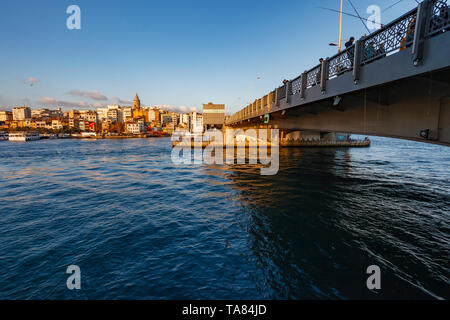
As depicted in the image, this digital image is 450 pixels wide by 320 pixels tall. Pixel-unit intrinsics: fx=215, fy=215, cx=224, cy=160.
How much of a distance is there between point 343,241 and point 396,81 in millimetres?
6658

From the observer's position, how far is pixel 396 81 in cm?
801

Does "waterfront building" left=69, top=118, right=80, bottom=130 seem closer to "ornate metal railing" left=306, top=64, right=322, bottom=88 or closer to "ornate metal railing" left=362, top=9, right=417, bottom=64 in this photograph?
"ornate metal railing" left=306, top=64, right=322, bottom=88

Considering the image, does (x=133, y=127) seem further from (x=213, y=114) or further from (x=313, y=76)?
(x=313, y=76)

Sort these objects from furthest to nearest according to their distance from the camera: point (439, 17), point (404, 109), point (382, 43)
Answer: point (404, 109) → point (382, 43) → point (439, 17)

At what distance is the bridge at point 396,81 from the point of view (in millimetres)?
6238

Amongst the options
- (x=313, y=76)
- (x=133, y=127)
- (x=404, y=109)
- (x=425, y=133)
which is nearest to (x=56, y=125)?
(x=133, y=127)

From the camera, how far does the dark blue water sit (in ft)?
21.7

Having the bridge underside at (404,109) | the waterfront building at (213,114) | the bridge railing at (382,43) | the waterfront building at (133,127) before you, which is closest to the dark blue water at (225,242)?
the bridge underside at (404,109)

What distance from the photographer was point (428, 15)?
620 centimetres

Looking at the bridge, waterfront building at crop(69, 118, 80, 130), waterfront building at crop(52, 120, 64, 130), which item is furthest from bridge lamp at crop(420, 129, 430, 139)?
waterfront building at crop(69, 118, 80, 130)

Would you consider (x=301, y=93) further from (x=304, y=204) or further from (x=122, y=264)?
(x=122, y=264)

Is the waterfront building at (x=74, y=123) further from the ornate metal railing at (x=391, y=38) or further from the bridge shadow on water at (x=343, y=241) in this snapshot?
the ornate metal railing at (x=391, y=38)
